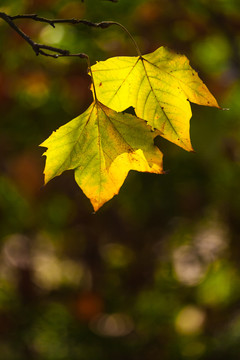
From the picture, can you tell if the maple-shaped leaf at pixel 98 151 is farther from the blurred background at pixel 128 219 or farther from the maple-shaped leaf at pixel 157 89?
the blurred background at pixel 128 219

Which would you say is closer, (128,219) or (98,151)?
(98,151)

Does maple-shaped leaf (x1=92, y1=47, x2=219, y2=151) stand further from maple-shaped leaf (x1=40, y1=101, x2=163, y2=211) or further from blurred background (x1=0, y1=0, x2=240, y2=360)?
blurred background (x1=0, y1=0, x2=240, y2=360)

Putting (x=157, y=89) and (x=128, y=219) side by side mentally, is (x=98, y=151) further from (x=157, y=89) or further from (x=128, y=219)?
(x=128, y=219)

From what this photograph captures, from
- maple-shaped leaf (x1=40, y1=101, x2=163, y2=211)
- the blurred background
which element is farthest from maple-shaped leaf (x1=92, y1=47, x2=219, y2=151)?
the blurred background

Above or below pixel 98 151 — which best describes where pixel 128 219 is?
below

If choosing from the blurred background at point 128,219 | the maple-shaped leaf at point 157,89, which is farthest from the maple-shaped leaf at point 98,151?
the blurred background at point 128,219

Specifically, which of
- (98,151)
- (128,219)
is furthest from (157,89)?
(128,219)
